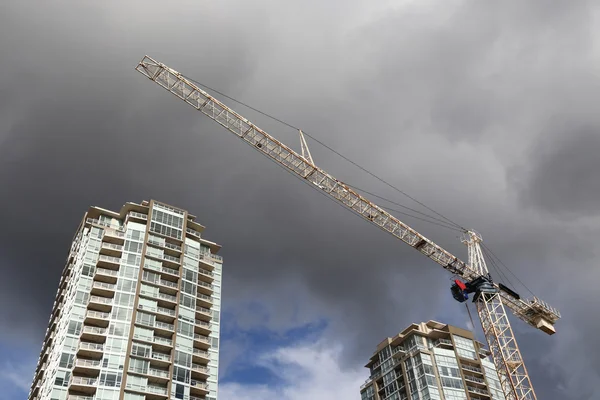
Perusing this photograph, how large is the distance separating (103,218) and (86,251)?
8.81 metres

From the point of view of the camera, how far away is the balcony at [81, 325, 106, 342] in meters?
86.4

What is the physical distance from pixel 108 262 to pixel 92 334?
1296 cm

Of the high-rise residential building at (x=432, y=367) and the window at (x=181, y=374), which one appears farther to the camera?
the high-rise residential building at (x=432, y=367)

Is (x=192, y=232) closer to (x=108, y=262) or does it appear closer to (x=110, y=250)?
(x=110, y=250)

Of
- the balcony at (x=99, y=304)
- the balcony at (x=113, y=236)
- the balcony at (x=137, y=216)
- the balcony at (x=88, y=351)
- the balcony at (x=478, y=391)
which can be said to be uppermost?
the balcony at (x=137, y=216)

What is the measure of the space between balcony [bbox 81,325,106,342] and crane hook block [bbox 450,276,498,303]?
190ft

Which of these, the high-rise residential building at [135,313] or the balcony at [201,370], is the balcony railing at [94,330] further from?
the balcony at [201,370]

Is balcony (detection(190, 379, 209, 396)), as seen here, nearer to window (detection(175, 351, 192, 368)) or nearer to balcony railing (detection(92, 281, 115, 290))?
window (detection(175, 351, 192, 368))

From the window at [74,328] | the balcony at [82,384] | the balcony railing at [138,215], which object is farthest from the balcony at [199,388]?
the balcony railing at [138,215]

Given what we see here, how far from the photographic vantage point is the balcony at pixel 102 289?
9138 cm

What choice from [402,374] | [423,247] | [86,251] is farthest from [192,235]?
[402,374]

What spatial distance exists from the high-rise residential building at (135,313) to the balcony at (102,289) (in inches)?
6.0

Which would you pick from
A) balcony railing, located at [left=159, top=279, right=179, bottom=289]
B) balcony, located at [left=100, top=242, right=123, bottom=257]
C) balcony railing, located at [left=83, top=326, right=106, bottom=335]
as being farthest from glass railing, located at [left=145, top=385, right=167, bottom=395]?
balcony, located at [left=100, top=242, right=123, bottom=257]

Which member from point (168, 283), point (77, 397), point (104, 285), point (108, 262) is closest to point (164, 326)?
point (168, 283)
